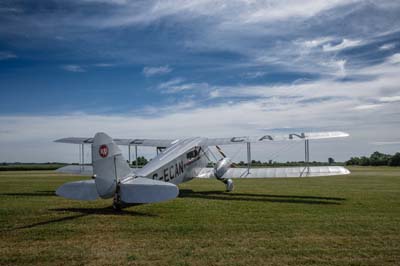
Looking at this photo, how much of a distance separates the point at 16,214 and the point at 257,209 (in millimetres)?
7051

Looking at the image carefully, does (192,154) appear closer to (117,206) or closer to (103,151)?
(117,206)

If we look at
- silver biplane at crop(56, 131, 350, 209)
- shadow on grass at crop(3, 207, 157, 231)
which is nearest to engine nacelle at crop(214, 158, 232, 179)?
silver biplane at crop(56, 131, 350, 209)

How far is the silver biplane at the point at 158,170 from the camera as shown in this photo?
920 centimetres

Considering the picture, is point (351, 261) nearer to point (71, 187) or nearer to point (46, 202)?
point (71, 187)

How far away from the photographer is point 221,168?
55.7ft

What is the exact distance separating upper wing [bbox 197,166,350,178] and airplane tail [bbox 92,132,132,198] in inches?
318

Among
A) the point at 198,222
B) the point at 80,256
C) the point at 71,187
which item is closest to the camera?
the point at 80,256

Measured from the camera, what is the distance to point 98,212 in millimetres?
10578

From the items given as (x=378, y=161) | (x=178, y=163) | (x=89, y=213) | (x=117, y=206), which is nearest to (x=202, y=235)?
(x=117, y=206)

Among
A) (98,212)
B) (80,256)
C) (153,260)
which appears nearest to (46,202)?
(98,212)

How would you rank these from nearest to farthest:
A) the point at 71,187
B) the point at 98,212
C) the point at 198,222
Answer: the point at 198,222, the point at 71,187, the point at 98,212

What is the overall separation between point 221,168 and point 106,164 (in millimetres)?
8427

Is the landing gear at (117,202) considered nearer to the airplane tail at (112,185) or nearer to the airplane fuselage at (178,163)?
the airplane tail at (112,185)

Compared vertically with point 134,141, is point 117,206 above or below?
below
